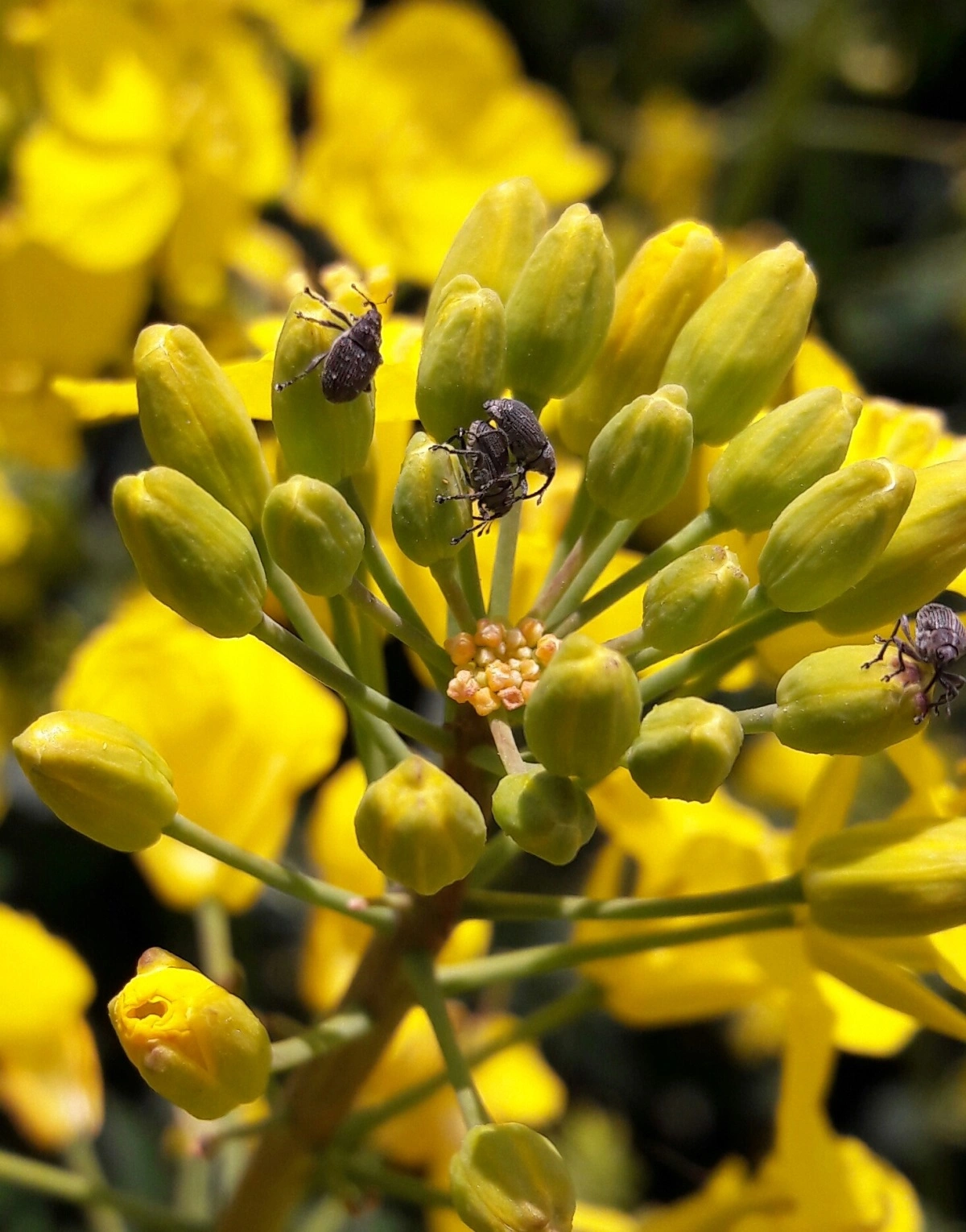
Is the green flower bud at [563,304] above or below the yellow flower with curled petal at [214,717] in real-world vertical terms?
above

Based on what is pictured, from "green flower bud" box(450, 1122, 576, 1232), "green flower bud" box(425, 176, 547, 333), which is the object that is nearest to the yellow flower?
"green flower bud" box(425, 176, 547, 333)

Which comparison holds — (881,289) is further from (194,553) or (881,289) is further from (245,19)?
(194,553)

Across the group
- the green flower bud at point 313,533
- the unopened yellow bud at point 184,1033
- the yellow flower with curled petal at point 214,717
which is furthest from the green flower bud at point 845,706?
the yellow flower with curled petal at point 214,717

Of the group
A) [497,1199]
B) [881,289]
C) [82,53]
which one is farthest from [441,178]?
[497,1199]

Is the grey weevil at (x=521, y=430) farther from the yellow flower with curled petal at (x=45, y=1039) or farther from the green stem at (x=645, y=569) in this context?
the yellow flower with curled petal at (x=45, y=1039)

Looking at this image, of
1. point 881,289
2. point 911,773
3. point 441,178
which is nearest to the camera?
point 911,773

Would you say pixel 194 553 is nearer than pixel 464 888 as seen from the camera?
Yes
